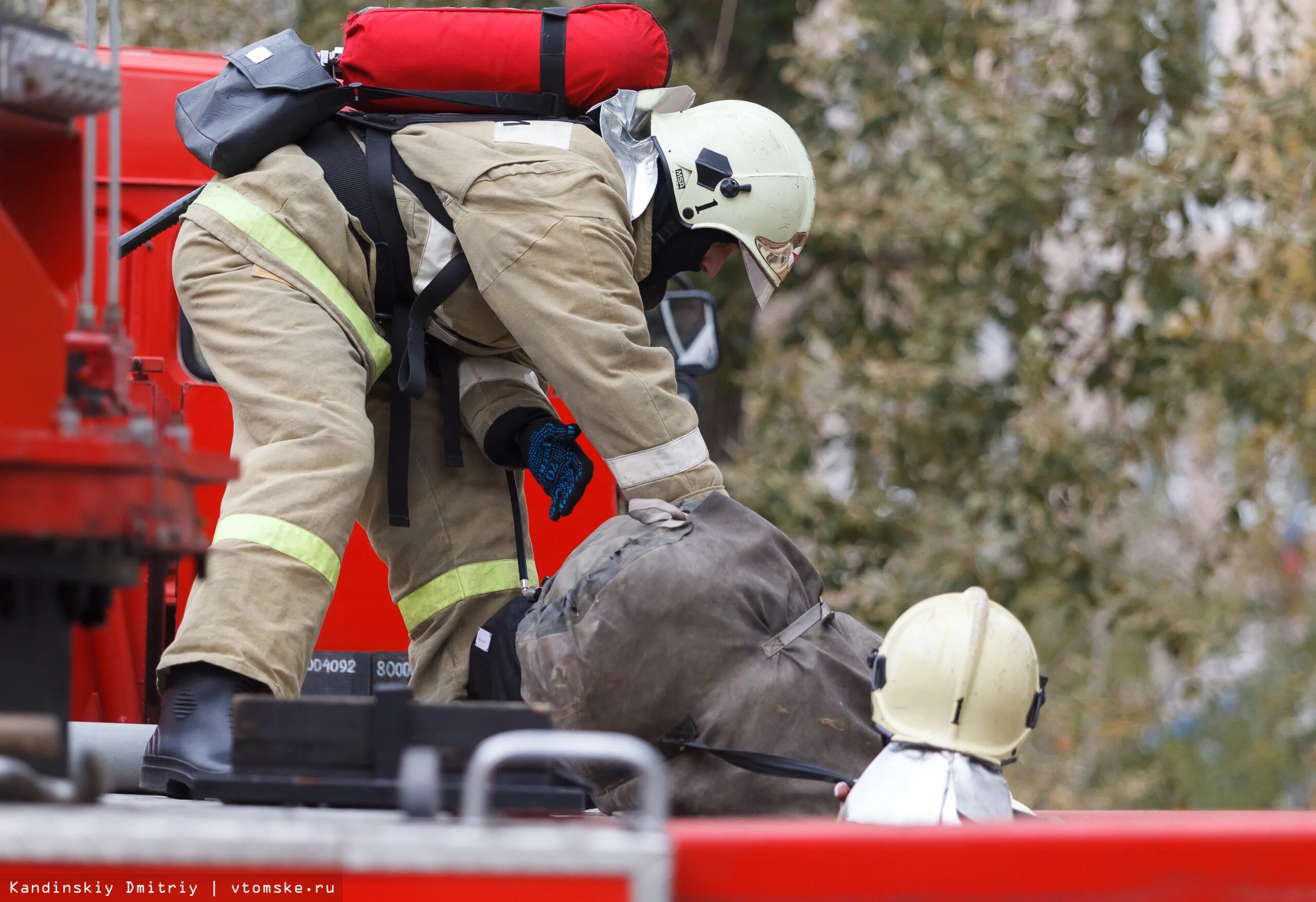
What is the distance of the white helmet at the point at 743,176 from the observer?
3.14 metres

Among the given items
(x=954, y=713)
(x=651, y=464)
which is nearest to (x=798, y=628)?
(x=651, y=464)

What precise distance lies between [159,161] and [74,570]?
2349mm

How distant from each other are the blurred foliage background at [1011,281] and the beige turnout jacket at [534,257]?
9.32 ft

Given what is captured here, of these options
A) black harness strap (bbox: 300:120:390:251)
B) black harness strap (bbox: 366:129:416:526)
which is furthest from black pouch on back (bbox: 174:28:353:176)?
black harness strap (bbox: 366:129:416:526)

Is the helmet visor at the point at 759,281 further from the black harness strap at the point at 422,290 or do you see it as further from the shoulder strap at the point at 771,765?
the shoulder strap at the point at 771,765

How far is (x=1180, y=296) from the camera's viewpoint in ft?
19.8

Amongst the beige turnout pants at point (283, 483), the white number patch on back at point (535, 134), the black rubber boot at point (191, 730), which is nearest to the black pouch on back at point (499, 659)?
the beige turnout pants at point (283, 483)

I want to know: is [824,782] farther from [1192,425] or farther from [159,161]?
[1192,425]

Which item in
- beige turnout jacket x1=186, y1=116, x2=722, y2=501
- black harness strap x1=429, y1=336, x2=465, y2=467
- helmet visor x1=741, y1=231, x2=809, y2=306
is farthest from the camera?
black harness strap x1=429, y1=336, x2=465, y2=467

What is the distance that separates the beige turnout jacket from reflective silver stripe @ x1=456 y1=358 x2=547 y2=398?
1.06 ft

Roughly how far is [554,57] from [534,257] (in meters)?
0.52

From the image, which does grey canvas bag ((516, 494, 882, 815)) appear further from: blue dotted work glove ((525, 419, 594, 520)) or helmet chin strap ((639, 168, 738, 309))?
helmet chin strap ((639, 168, 738, 309))

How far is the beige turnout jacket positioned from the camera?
2.84 m

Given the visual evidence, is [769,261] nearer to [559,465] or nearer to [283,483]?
[559,465]
